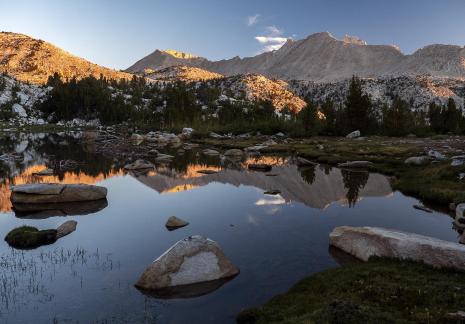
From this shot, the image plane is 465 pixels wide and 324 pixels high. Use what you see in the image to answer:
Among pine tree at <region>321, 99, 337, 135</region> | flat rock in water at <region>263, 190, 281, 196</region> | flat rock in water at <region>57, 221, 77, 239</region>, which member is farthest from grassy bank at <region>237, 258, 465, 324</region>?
pine tree at <region>321, 99, 337, 135</region>

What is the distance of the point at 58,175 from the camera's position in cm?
4916

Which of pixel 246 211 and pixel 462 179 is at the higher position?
pixel 462 179

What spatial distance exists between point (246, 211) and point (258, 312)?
58.2ft

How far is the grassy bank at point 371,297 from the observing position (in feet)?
40.5

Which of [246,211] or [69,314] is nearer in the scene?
[69,314]

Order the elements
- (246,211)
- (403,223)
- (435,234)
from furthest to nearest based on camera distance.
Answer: (246,211), (403,223), (435,234)

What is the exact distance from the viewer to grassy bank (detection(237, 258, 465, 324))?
40.5 feet

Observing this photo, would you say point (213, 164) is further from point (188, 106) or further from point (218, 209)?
point (188, 106)

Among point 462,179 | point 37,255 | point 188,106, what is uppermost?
point 188,106

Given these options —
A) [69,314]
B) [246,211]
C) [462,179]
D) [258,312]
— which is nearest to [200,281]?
[258,312]

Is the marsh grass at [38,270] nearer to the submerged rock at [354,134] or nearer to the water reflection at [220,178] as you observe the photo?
the water reflection at [220,178]

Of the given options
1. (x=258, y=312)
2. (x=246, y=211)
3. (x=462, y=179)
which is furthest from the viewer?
(x=462, y=179)

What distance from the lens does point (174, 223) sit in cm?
2769

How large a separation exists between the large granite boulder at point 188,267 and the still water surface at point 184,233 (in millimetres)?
752
